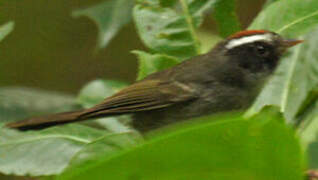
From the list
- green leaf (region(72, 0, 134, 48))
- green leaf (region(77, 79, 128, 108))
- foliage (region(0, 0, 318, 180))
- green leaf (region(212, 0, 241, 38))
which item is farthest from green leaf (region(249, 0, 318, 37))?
green leaf (region(72, 0, 134, 48))

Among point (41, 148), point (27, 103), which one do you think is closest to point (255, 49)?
point (41, 148)

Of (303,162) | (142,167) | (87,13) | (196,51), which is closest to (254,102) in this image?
(196,51)

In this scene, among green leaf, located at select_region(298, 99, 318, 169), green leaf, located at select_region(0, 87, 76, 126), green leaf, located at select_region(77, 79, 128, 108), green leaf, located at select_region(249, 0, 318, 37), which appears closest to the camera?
green leaf, located at select_region(298, 99, 318, 169)

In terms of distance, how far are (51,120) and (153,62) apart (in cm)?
53

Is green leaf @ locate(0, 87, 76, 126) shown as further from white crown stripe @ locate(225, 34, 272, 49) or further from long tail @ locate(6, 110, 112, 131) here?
white crown stripe @ locate(225, 34, 272, 49)

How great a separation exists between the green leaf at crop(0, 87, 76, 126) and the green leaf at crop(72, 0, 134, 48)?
423mm

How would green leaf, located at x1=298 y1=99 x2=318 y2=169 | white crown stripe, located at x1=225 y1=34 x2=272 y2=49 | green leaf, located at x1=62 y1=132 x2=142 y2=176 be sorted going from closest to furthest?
green leaf, located at x1=62 y1=132 x2=142 y2=176 < green leaf, located at x1=298 y1=99 x2=318 y2=169 < white crown stripe, located at x1=225 y1=34 x2=272 y2=49

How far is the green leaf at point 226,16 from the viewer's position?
2865 millimetres

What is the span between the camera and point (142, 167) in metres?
1.43

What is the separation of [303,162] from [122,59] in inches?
167

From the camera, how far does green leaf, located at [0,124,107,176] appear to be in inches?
101

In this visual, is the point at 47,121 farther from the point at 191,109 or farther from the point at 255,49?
the point at 255,49

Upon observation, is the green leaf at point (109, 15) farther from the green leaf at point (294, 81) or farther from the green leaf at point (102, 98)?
the green leaf at point (294, 81)

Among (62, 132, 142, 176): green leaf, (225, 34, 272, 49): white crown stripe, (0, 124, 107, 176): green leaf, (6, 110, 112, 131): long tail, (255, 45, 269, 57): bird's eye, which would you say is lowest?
(62, 132, 142, 176): green leaf
